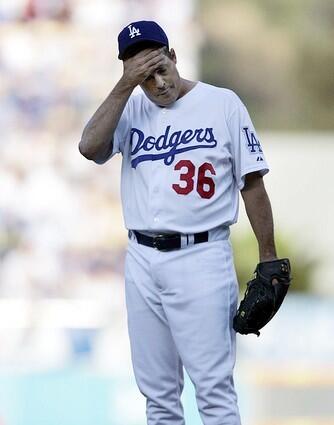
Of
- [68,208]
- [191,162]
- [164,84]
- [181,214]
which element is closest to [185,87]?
[164,84]

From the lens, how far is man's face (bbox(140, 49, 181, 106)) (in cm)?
374

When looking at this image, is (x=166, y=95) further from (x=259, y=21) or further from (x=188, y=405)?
(x=259, y=21)

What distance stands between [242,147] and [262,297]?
0.48 metres

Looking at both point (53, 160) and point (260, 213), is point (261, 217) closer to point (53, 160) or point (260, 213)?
point (260, 213)

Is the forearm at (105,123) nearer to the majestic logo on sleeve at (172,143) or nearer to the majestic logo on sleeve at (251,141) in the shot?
the majestic logo on sleeve at (172,143)

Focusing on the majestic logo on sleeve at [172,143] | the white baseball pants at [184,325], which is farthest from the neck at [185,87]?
the white baseball pants at [184,325]

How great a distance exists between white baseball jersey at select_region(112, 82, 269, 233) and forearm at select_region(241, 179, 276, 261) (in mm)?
50

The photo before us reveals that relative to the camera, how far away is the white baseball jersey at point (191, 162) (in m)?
3.78

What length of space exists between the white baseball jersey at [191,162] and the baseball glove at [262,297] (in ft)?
0.66

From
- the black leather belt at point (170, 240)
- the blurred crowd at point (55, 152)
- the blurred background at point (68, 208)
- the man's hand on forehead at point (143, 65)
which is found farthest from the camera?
the blurred crowd at point (55, 152)

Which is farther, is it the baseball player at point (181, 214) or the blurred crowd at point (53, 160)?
Answer: the blurred crowd at point (53, 160)

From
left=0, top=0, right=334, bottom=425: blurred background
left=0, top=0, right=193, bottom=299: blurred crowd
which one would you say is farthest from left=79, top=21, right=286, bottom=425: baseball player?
left=0, top=0, right=193, bottom=299: blurred crowd

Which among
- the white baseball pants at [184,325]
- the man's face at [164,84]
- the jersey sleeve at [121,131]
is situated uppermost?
the man's face at [164,84]

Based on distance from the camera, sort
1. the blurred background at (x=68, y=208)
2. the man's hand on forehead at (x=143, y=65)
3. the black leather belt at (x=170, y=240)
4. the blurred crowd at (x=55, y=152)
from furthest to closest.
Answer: the blurred crowd at (x=55, y=152)
the blurred background at (x=68, y=208)
the black leather belt at (x=170, y=240)
the man's hand on forehead at (x=143, y=65)
